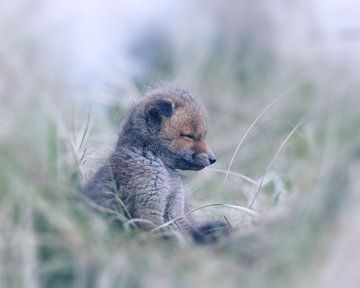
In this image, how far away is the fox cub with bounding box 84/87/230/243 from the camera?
3479mm

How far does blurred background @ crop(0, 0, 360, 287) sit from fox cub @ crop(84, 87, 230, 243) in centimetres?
13

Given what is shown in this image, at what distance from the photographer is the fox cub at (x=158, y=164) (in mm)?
3479

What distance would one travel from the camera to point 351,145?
4227mm

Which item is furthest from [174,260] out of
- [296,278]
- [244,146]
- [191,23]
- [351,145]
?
[191,23]

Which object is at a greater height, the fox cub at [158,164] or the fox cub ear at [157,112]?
the fox cub ear at [157,112]

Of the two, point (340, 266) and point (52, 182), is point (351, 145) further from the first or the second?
point (52, 182)

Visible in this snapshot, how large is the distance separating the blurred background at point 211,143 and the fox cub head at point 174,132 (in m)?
0.21

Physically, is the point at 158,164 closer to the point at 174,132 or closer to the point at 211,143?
the point at 174,132

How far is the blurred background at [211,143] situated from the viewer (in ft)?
10.7

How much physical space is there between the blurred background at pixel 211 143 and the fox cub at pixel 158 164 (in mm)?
127

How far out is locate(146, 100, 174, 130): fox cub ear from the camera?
3566 millimetres

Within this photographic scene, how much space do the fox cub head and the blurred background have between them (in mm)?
211

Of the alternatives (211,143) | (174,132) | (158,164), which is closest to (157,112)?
A: (174,132)

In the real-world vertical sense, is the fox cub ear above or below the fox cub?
above
